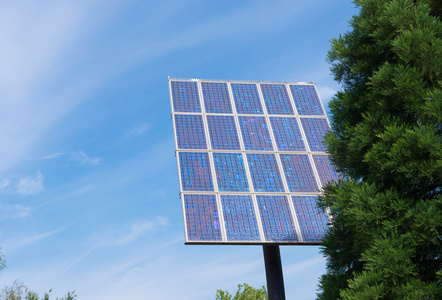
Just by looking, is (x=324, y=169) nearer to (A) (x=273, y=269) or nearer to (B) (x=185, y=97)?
(A) (x=273, y=269)

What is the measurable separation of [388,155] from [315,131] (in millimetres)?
8791

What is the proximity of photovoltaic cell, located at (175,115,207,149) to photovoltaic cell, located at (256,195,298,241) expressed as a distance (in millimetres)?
2805

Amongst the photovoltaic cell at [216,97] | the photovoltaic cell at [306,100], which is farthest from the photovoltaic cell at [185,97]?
the photovoltaic cell at [306,100]

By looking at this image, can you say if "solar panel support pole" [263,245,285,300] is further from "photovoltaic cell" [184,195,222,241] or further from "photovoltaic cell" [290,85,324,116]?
"photovoltaic cell" [290,85,324,116]

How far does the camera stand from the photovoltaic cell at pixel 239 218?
46.4ft

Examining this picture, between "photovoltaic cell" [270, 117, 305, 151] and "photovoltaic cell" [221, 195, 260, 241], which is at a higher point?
"photovoltaic cell" [270, 117, 305, 151]

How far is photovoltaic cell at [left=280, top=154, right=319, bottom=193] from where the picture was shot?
16.1 meters

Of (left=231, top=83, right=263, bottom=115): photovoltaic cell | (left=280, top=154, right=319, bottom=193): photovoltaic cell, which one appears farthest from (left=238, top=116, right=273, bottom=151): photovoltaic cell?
(left=280, top=154, right=319, bottom=193): photovoltaic cell

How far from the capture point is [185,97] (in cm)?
1798

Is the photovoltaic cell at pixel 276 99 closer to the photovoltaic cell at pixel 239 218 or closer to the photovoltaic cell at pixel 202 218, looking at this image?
the photovoltaic cell at pixel 239 218

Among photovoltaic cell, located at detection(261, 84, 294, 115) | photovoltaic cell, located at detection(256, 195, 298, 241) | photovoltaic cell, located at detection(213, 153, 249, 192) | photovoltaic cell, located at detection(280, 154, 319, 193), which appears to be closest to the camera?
photovoltaic cell, located at detection(256, 195, 298, 241)

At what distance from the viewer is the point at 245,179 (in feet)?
51.5

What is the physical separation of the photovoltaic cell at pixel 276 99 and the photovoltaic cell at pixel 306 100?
0.35 m

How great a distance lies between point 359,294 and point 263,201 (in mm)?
6791
